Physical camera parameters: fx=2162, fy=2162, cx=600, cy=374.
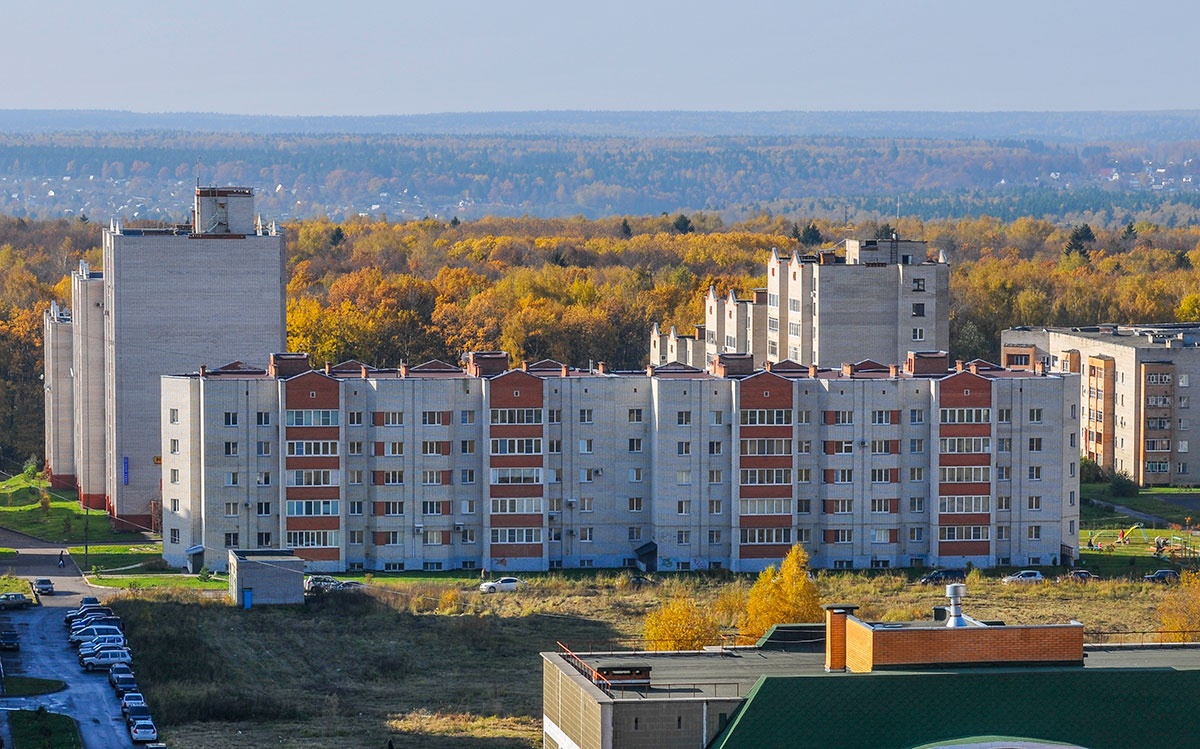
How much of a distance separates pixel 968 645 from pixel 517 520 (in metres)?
43.7

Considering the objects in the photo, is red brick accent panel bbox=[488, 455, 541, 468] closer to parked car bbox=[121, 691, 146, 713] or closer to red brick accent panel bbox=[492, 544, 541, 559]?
red brick accent panel bbox=[492, 544, 541, 559]

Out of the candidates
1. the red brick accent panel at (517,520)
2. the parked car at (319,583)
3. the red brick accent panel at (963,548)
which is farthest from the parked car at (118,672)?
the red brick accent panel at (963,548)

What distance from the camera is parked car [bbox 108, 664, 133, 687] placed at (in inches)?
2303

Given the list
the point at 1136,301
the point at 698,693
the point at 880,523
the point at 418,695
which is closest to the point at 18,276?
the point at 1136,301

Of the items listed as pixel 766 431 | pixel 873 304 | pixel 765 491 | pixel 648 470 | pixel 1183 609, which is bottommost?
pixel 1183 609

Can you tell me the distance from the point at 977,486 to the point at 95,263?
101375mm

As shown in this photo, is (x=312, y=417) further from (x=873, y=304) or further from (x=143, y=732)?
(x=873, y=304)

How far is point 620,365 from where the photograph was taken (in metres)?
126

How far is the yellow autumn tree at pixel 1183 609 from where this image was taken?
6167 cm

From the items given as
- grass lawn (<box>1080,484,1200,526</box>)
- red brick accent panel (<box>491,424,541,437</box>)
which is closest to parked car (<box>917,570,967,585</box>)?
red brick accent panel (<box>491,424,541,437</box>)

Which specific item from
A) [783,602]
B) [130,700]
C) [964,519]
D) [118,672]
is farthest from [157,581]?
[964,519]

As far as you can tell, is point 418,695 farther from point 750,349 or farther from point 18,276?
point 18,276

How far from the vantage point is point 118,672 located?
194 ft

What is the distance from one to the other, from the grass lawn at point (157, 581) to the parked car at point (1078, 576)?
29.6 meters
